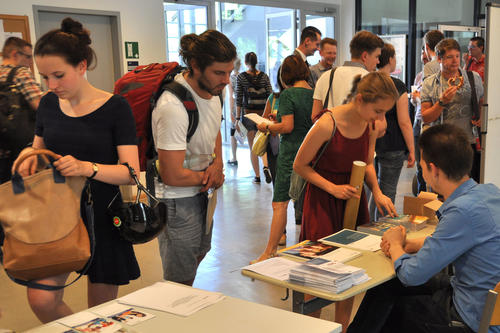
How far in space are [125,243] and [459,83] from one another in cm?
346

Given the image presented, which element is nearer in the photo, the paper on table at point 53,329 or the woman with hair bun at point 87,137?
the paper on table at point 53,329

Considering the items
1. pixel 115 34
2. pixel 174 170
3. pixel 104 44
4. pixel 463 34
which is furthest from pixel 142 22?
pixel 463 34

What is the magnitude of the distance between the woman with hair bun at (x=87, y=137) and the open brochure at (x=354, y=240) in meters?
0.93

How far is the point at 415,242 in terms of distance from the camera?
2305 millimetres

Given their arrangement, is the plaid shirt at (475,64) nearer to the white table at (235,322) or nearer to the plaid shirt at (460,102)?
the plaid shirt at (460,102)

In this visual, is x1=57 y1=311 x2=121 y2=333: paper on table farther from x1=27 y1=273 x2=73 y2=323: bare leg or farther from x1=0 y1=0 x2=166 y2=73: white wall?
x1=0 y1=0 x2=166 y2=73: white wall

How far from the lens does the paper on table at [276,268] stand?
2.03m

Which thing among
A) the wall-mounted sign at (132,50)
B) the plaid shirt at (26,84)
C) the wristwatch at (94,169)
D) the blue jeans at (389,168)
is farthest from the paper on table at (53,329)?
the wall-mounted sign at (132,50)

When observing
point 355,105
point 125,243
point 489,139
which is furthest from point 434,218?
point 489,139

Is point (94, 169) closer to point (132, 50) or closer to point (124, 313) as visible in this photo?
point (124, 313)

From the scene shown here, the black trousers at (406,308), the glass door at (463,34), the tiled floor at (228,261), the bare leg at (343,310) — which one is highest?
the glass door at (463,34)

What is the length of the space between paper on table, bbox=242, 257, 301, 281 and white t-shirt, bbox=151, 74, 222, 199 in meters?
0.46

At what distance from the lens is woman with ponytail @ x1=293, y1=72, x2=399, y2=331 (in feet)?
8.42

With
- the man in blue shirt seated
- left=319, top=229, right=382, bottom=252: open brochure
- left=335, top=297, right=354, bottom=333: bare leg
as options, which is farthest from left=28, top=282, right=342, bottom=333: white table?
left=335, top=297, right=354, bottom=333: bare leg
